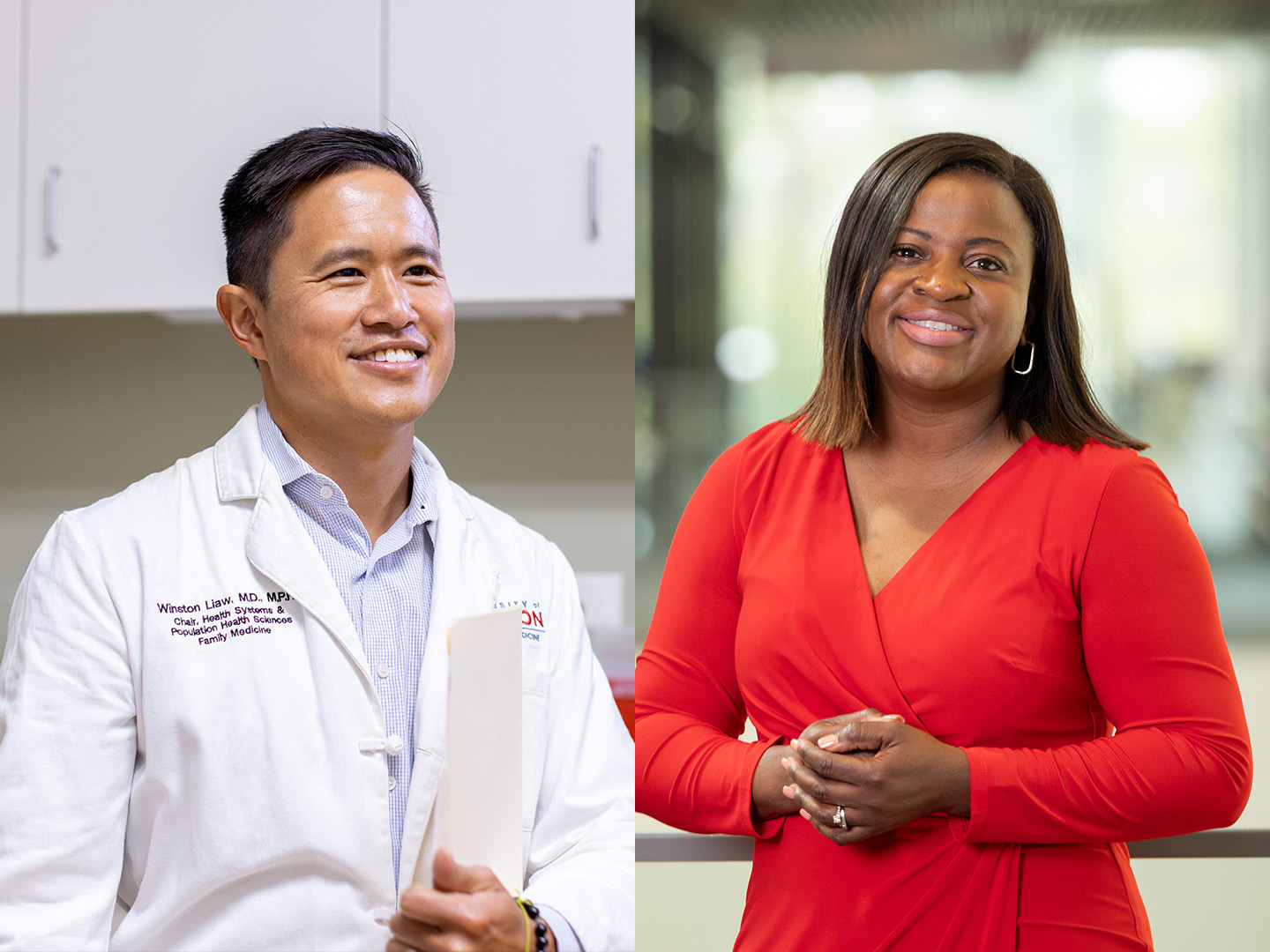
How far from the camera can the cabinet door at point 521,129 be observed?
126 centimetres

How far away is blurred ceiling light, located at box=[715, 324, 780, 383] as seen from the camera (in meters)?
1.60

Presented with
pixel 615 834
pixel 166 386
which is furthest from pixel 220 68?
pixel 615 834

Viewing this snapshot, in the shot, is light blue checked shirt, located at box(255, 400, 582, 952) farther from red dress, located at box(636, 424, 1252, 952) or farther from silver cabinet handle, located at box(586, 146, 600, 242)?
silver cabinet handle, located at box(586, 146, 600, 242)

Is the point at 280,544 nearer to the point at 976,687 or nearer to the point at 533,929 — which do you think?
the point at 533,929

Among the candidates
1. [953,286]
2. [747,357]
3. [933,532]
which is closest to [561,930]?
[933,532]

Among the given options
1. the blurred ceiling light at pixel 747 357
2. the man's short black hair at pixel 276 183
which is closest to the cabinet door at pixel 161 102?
the man's short black hair at pixel 276 183

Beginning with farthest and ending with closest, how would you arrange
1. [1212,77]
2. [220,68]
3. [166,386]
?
[1212,77] < [166,386] < [220,68]

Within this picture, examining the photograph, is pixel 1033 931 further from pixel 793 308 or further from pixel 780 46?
pixel 780 46

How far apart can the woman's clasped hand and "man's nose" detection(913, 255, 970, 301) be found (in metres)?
0.32

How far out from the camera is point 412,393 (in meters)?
0.76

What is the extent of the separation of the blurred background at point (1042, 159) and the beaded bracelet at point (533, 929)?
2.71 ft

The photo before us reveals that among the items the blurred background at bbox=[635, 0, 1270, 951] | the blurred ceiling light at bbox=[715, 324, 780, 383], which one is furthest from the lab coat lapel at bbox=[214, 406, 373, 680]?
the blurred ceiling light at bbox=[715, 324, 780, 383]

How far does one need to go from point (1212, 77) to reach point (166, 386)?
1.71 m

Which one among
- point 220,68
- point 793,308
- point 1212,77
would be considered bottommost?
point 793,308
